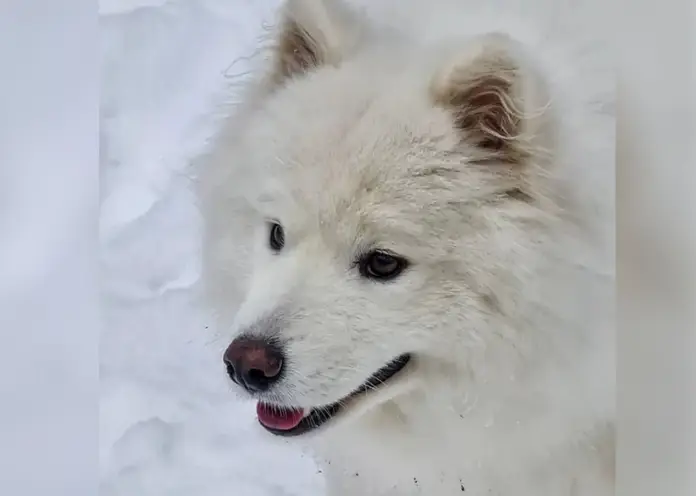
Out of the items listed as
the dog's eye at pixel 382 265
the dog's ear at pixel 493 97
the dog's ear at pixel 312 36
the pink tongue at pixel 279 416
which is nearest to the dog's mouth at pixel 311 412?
the pink tongue at pixel 279 416

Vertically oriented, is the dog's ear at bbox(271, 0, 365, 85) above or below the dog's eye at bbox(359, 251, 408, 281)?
above

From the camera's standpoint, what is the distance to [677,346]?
3.58ft

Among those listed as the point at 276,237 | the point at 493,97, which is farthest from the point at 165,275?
the point at 493,97

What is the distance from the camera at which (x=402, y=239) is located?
3.23 ft

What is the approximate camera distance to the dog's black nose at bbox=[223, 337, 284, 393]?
957 mm

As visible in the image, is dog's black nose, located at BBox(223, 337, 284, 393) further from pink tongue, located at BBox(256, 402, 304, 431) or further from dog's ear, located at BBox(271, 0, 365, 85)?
dog's ear, located at BBox(271, 0, 365, 85)

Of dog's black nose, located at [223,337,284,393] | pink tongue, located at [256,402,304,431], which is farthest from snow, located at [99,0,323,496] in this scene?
dog's black nose, located at [223,337,284,393]

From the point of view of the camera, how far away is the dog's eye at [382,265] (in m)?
0.98

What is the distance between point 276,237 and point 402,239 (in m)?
0.17

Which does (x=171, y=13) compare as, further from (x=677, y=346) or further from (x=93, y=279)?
(x=677, y=346)

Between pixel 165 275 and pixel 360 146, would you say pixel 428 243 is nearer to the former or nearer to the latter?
pixel 360 146

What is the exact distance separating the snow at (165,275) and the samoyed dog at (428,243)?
6 centimetres

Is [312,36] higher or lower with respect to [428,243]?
higher

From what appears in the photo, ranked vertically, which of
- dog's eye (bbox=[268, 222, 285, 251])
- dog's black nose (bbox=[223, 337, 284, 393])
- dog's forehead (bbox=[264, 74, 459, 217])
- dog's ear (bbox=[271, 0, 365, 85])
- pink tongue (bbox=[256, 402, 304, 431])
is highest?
dog's ear (bbox=[271, 0, 365, 85])
